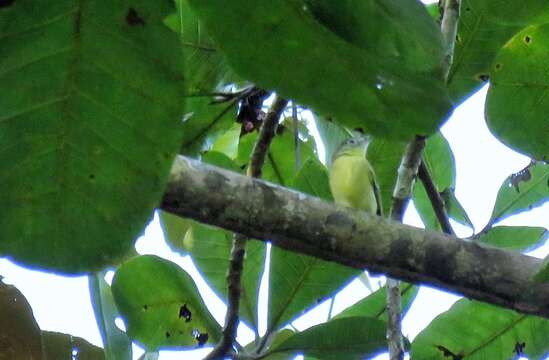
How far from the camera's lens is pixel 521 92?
1.82 metres

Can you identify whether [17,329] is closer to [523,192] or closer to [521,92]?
[521,92]

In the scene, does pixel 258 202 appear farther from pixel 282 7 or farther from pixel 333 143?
pixel 333 143

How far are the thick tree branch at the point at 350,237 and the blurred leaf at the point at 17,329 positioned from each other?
62cm

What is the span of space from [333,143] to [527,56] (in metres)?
1.39

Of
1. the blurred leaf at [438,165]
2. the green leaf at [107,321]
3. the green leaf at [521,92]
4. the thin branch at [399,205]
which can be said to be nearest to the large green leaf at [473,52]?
the thin branch at [399,205]

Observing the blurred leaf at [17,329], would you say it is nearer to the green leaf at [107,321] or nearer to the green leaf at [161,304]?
the green leaf at [107,321]

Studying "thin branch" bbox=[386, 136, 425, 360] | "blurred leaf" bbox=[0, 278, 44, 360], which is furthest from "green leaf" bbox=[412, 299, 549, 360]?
"blurred leaf" bbox=[0, 278, 44, 360]

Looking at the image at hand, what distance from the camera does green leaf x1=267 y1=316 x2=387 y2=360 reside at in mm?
2244

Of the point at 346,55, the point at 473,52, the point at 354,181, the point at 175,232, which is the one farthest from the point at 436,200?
the point at 346,55

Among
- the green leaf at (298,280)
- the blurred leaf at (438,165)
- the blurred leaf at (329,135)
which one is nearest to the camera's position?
the green leaf at (298,280)

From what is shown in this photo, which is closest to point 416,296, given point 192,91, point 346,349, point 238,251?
point 346,349

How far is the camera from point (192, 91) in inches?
92.1

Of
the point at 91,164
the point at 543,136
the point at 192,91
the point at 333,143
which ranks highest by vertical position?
the point at 333,143

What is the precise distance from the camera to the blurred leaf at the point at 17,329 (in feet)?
6.37
